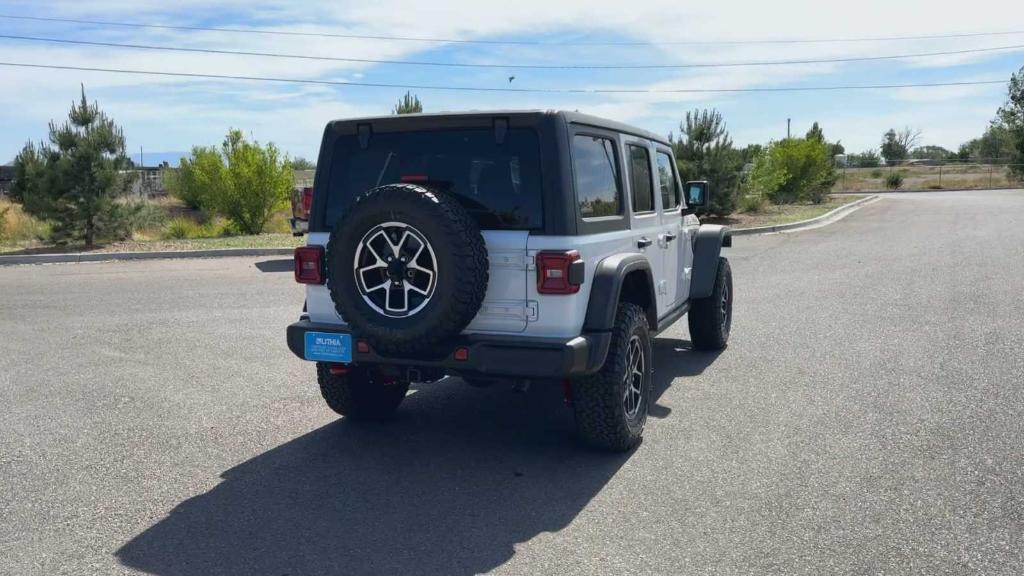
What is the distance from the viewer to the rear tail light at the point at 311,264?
505 cm

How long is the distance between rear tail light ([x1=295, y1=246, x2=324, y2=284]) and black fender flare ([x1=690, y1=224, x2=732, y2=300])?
338cm

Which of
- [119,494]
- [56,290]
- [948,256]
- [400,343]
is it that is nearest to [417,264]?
[400,343]

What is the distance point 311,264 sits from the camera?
5.07m

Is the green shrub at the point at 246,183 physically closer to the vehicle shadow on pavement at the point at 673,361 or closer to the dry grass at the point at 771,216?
the dry grass at the point at 771,216

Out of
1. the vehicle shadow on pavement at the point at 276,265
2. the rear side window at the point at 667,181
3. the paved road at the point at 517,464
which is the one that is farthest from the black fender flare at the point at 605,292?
the vehicle shadow on pavement at the point at 276,265

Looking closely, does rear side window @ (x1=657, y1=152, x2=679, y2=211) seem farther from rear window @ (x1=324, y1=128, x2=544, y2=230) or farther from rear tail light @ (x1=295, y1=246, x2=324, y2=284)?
rear tail light @ (x1=295, y1=246, x2=324, y2=284)

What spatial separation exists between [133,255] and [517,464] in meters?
14.0

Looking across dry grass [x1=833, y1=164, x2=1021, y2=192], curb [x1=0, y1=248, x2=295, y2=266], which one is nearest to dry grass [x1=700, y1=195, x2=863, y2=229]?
curb [x1=0, y1=248, x2=295, y2=266]

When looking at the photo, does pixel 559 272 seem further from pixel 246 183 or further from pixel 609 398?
pixel 246 183

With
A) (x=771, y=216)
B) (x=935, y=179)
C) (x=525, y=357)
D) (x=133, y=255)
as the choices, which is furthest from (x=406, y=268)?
(x=935, y=179)

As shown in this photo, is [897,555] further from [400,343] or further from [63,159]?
[63,159]

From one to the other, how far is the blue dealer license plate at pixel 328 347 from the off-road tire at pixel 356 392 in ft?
1.38

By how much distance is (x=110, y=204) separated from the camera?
18.0m

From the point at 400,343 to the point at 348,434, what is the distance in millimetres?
1255
